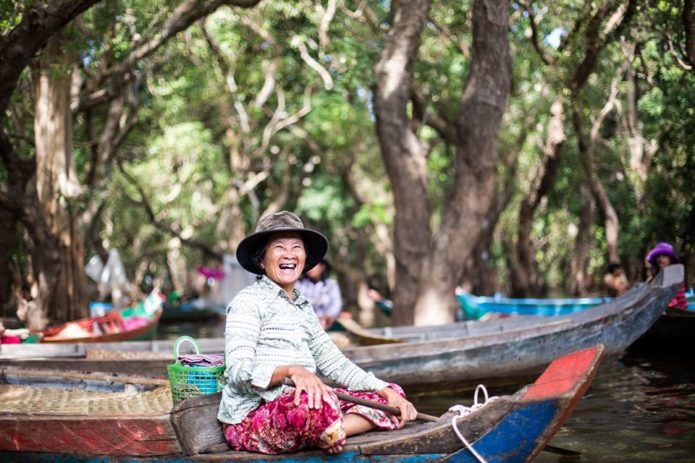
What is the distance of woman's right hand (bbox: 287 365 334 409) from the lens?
356 cm

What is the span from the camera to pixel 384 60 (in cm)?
1066

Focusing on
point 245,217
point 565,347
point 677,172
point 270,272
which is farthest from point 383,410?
point 245,217

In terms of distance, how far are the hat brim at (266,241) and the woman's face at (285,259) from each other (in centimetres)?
4

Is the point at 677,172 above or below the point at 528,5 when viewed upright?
below

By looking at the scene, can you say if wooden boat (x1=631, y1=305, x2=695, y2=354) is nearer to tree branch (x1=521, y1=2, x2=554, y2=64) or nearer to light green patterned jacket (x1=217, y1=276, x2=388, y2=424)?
tree branch (x1=521, y1=2, x2=554, y2=64)

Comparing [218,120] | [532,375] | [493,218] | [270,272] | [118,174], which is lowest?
[532,375]

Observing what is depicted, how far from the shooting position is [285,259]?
3.95 m

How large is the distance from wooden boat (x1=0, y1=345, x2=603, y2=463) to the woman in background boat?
0.10m

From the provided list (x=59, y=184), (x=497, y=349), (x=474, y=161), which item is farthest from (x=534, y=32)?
(x=59, y=184)

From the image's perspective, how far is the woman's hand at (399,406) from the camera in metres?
4.05

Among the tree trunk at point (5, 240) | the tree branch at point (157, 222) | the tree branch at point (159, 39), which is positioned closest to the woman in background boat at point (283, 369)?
the tree branch at point (159, 39)

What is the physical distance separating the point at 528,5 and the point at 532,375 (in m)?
4.88

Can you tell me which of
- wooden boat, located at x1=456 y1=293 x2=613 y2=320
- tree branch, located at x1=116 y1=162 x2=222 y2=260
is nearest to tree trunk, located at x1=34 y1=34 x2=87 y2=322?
tree branch, located at x1=116 y1=162 x2=222 y2=260

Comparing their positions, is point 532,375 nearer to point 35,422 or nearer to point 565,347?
point 565,347
